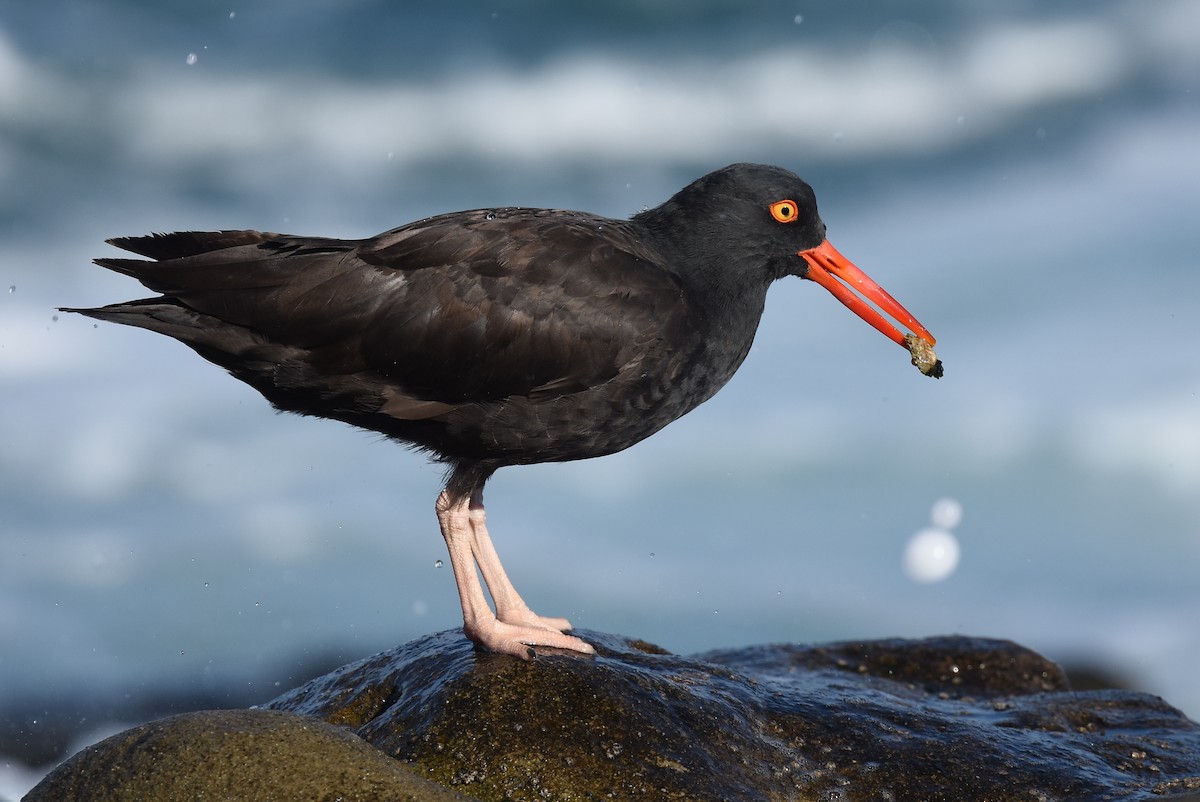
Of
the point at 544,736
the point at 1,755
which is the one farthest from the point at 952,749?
the point at 1,755

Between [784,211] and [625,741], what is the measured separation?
2926mm

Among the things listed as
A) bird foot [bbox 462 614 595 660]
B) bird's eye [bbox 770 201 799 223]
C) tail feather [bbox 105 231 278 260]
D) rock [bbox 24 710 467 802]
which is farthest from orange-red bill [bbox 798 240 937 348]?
rock [bbox 24 710 467 802]

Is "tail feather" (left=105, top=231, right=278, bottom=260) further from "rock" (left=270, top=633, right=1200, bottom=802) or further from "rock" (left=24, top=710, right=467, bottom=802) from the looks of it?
"rock" (left=24, top=710, right=467, bottom=802)

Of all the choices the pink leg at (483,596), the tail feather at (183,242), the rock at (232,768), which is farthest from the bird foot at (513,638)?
the tail feather at (183,242)

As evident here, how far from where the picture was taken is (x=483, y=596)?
5.59 meters

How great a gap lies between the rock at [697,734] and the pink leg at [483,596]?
122 millimetres

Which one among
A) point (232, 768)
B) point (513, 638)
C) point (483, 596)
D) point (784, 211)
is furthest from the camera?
point (784, 211)

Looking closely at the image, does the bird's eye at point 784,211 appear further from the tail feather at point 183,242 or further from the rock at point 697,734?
the tail feather at point 183,242

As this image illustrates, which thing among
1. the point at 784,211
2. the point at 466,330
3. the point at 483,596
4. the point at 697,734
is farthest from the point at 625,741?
the point at 784,211

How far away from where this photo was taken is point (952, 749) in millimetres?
5273

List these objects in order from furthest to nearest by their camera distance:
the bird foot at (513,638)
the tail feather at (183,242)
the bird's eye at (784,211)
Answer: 1. the bird's eye at (784,211)
2. the tail feather at (183,242)
3. the bird foot at (513,638)

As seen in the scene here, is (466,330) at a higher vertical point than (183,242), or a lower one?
lower

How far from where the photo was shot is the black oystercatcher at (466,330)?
5.39 metres

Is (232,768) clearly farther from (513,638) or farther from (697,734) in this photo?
(697,734)
